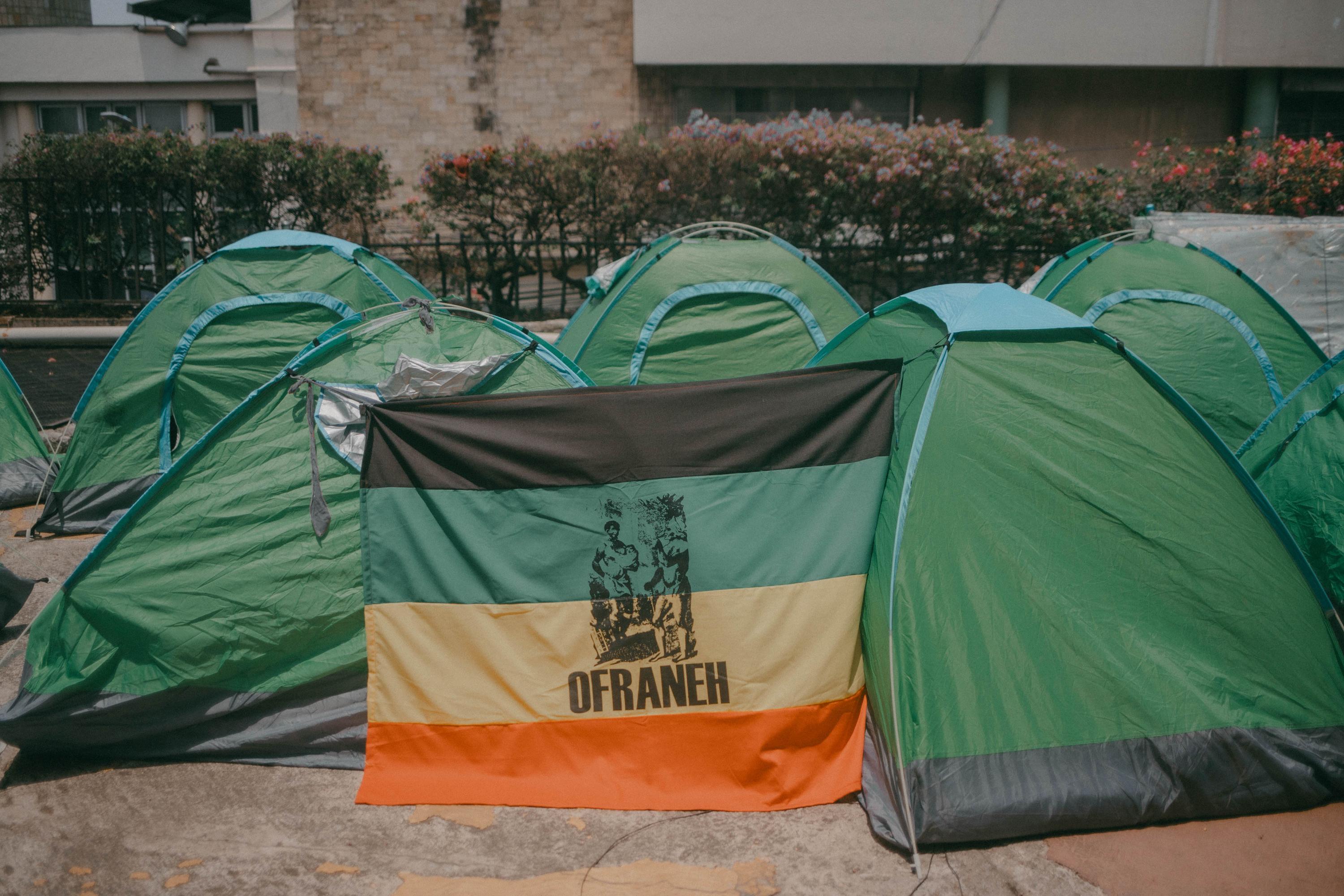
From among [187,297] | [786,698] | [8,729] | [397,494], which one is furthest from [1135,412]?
[187,297]

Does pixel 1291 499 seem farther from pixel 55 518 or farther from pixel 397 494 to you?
pixel 55 518

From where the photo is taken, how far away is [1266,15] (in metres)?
15.4

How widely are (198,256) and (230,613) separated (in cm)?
1018

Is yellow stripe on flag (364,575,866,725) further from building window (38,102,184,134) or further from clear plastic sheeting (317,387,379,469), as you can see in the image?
building window (38,102,184,134)

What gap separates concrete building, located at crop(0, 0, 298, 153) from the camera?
15867 millimetres

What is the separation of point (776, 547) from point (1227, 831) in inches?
71.0

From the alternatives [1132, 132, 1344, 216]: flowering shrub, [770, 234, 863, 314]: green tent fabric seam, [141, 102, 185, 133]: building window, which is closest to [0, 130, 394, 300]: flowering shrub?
[141, 102, 185, 133]: building window

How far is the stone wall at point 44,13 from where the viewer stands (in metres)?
19.2

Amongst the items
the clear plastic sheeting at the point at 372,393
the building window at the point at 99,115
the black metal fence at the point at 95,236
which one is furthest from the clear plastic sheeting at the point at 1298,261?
the building window at the point at 99,115

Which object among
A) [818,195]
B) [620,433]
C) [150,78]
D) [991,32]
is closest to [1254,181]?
[991,32]

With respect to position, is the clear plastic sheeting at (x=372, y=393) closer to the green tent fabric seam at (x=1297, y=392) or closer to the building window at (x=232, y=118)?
the green tent fabric seam at (x=1297, y=392)

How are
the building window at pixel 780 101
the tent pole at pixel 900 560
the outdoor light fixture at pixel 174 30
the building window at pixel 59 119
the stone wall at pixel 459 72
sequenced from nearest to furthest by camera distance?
the tent pole at pixel 900 560 → the stone wall at pixel 459 72 → the building window at pixel 780 101 → the outdoor light fixture at pixel 174 30 → the building window at pixel 59 119

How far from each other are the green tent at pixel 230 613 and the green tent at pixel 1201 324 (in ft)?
15.4

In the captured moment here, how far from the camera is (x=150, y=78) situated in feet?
55.2
